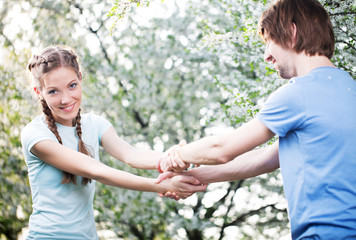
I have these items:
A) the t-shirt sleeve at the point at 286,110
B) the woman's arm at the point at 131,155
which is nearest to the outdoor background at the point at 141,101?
the woman's arm at the point at 131,155

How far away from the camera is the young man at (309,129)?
1.98 metres

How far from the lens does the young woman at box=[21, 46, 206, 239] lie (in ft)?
8.62

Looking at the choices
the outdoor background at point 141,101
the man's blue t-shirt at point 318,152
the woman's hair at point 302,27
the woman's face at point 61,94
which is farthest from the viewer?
the outdoor background at point 141,101

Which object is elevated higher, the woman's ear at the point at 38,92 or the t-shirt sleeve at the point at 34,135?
the woman's ear at the point at 38,92

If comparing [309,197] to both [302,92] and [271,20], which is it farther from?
[271,20]

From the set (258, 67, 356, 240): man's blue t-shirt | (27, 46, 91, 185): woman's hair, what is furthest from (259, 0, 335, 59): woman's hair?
(27, 46, 91, 185): woman's hair

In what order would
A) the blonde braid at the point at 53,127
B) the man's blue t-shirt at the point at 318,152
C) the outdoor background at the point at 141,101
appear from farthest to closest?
the outdoor background at the point at 141,101
the blonde braid at the point at 53,127
the man's blue t-shirt at the point at 318,152

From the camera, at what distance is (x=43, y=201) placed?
264 centimetres

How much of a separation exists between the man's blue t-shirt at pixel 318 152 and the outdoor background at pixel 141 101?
12.7ft

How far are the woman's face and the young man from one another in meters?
0.93

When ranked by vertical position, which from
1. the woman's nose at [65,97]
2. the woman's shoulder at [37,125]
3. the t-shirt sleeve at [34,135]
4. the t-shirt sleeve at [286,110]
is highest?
the woman's nose at [65,97]

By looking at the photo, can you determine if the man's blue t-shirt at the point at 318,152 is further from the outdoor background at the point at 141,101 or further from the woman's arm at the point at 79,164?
the outdoor background at the point at 141,101

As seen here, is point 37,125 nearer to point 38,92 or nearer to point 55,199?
point 38,92

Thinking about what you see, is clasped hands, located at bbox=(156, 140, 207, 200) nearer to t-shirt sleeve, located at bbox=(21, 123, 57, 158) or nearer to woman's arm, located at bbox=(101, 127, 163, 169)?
woman's arm, located at bbox=(101, 127, 163, 169)
